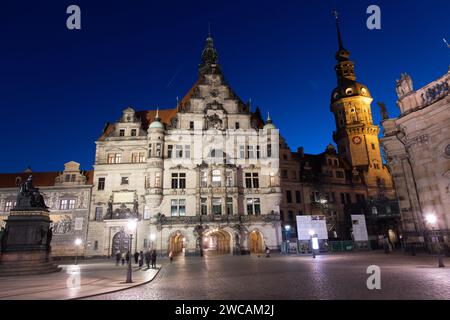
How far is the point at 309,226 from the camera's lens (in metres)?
32.3

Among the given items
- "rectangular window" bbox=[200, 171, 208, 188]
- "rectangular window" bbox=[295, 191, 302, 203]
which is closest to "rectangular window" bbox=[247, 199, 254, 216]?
"rectangular window" bbox=[200, 171, 208, 188]

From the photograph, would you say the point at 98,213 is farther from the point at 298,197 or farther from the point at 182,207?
the point at 298,197

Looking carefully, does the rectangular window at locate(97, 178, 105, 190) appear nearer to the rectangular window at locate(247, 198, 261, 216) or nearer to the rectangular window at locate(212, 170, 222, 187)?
the rectangular window at locate(212, 170, 222, 187)

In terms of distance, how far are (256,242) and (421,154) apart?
23.8m

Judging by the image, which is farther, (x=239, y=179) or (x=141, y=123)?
(x=141, y=123)

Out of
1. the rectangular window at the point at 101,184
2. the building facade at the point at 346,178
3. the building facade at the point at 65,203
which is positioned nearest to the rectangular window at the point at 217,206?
the building facade at the point at 346,178

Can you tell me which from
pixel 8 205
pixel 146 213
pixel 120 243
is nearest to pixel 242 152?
pixel 146 213

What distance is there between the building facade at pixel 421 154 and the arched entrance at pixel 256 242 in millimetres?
18426

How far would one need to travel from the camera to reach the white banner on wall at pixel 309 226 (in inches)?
1266
